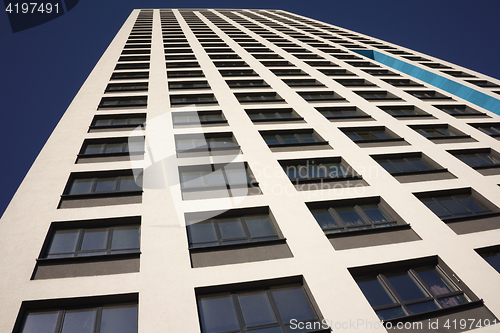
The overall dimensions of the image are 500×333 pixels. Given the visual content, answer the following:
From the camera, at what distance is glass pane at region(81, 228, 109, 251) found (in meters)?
11.0

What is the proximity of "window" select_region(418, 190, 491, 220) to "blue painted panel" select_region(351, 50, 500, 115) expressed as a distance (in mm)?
14375

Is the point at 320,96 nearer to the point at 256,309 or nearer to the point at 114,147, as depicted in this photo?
the point at 114,147

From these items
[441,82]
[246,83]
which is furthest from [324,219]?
[441,82]

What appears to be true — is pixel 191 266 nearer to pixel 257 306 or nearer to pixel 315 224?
pixel 257 306

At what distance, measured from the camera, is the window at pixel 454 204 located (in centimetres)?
1375

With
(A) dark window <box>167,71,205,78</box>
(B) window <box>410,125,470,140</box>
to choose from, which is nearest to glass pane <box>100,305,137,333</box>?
(B) window <box>410,125,470,140</box>

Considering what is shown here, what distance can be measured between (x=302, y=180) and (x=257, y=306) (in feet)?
20.4

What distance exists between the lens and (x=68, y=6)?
3788cm

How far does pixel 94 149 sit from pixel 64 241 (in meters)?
6.12

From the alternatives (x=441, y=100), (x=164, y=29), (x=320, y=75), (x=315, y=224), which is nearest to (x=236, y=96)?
(x=320, y=75)

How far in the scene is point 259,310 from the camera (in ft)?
31.3

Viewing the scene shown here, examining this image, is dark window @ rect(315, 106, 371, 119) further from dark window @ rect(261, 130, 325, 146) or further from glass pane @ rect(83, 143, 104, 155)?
glass pane @ rect(83, 143, 104, 155)

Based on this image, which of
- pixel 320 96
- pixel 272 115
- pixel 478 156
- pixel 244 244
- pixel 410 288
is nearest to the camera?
pixel 410 288

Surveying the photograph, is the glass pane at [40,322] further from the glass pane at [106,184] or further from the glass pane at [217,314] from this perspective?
the glass pane at [106,184]
